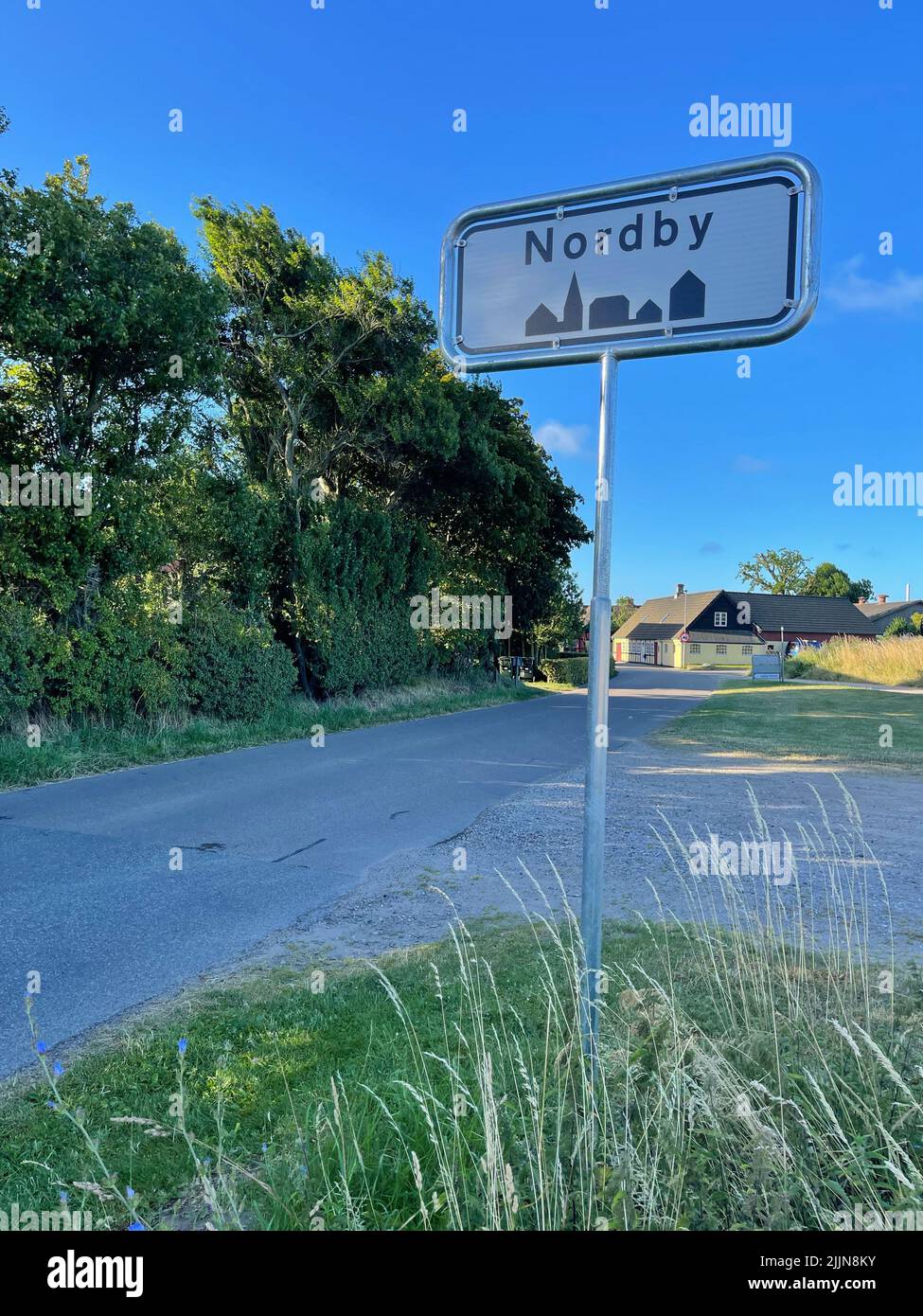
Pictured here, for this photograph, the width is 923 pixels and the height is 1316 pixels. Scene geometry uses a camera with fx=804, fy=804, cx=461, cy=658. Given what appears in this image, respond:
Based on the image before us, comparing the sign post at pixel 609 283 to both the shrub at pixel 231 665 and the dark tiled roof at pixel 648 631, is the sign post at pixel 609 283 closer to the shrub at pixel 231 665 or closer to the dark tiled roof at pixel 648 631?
the shrub at pixel 231 665

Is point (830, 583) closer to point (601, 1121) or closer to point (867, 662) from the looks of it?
point (867, 662)

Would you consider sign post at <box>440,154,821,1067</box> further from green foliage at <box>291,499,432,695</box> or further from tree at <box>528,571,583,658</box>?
tree at <box>528,571,583,658</box>

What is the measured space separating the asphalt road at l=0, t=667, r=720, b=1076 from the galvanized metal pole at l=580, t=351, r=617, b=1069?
258 centimetres

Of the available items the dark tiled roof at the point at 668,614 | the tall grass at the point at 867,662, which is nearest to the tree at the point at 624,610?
the dark tiled roof at the point at 668,614

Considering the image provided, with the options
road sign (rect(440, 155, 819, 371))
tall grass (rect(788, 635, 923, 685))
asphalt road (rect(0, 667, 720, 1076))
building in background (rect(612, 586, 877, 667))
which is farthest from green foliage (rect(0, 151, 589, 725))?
building in background (rect(612, 586, 877, 667))

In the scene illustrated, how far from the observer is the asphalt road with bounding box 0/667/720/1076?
14.2 feet

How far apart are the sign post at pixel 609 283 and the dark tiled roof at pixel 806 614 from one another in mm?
80766

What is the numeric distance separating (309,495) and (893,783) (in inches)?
530

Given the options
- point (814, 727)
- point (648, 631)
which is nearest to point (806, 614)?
point (648, 631)

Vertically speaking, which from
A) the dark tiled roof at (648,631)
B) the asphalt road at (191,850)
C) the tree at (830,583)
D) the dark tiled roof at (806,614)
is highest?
the tree at (830,583)

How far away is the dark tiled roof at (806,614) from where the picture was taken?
3132 inches

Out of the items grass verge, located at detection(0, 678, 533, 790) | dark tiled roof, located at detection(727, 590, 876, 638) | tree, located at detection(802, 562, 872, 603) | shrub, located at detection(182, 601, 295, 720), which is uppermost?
tree, located at detection(802, 562, 872, 603)

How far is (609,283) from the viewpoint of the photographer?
225cm

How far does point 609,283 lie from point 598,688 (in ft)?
3.73
